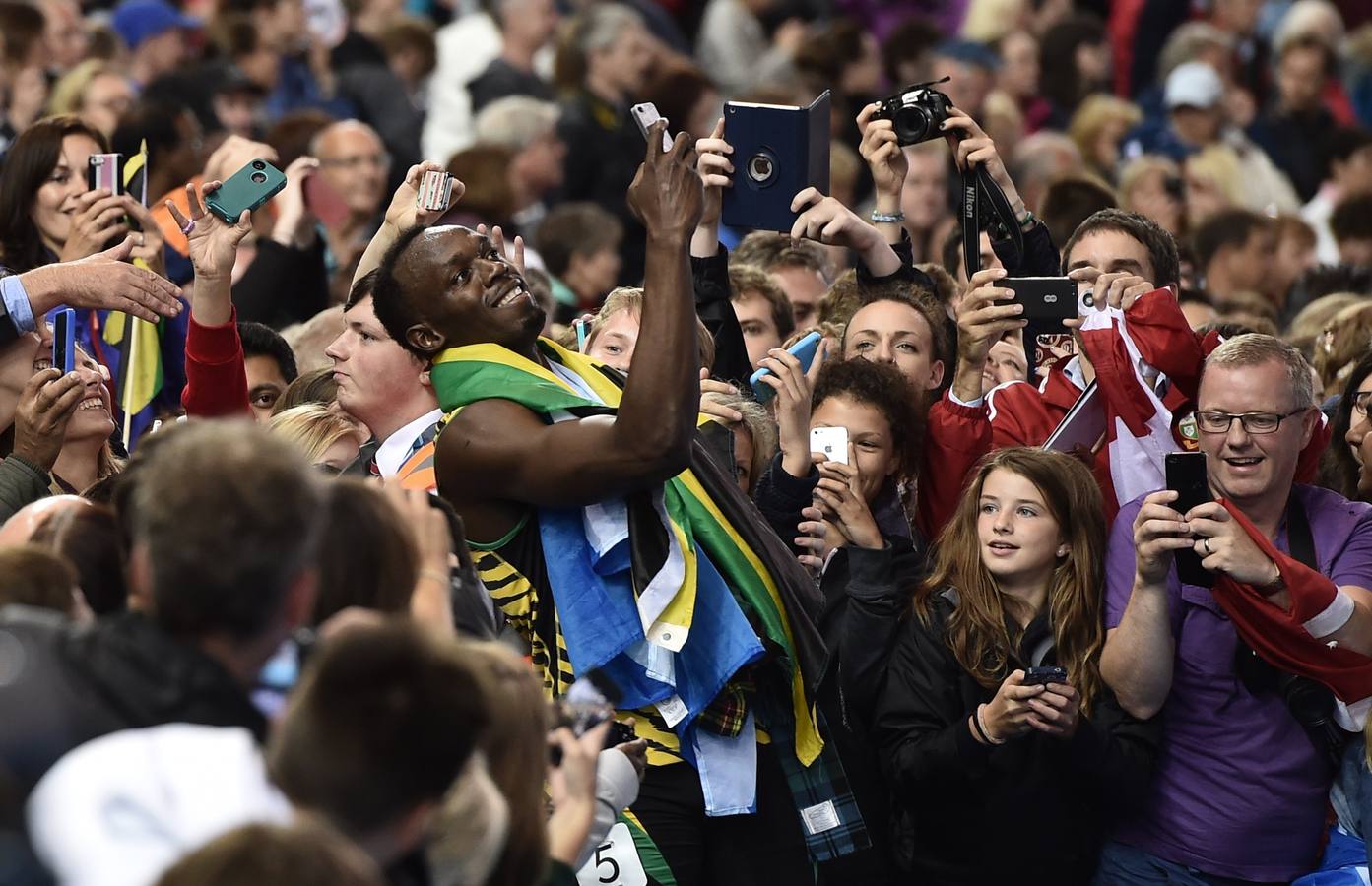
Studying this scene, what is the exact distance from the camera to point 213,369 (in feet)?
15.0

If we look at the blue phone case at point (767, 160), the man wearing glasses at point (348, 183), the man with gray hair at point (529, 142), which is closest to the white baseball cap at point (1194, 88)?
the man with gray hair at point (529, 142)

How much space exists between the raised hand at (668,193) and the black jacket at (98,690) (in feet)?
4.86

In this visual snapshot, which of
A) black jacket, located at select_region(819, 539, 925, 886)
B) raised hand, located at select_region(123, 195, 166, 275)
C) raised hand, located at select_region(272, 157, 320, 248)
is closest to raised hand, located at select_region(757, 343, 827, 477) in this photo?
black jacket, located at select_region(819, 539, 925, 886)

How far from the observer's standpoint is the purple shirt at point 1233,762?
4.23 metres

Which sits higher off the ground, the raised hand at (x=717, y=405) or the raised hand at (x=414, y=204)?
the raised hand at (x=414, y=204)

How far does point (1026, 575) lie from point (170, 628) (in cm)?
245

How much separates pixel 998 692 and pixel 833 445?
Result: 0.72 meters

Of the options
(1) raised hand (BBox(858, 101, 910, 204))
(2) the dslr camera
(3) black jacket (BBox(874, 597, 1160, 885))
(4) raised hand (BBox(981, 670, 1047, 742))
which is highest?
(2) the dslr camera

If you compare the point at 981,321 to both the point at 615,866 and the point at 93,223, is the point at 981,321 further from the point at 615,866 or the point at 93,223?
the point at 93,223

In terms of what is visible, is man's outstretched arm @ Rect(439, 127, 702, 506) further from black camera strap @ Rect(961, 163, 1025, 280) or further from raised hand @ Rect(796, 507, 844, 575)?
black camera strap @ Rect(961, 163, 1025, 280)

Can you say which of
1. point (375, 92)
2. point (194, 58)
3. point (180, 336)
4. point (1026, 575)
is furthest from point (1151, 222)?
point (194, 58)

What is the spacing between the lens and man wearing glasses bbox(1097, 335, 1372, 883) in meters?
4.18

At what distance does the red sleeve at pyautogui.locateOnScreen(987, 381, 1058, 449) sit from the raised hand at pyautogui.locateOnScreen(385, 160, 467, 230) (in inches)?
55.5

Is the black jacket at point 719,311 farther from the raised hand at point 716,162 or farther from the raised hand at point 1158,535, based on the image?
the raised hand at point 1158,535
